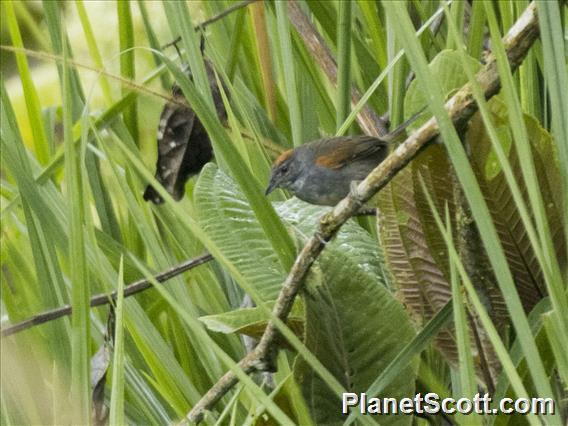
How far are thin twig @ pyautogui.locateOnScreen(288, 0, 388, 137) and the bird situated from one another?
18mm

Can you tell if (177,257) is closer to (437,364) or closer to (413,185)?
(437,364)

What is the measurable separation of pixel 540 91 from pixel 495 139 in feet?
2.21

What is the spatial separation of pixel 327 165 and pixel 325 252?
0.92m

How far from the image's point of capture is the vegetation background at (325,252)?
81 centimetres

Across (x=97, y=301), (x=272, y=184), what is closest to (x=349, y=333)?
(x=97, y=301)

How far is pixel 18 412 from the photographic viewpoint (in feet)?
4.08

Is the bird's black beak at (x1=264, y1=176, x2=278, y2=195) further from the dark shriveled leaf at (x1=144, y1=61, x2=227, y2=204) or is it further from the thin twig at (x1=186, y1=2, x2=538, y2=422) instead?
the thin twig at (x1=186, y1=2, x2=538, y2=422)

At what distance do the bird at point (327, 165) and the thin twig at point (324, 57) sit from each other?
0.06ft

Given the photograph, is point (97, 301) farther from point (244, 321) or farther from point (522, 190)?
point (522, 190)

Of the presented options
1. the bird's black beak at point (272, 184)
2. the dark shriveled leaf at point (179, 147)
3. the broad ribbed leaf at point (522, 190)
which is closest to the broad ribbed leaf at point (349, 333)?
the broad ribbed leaf at point (522, 190)

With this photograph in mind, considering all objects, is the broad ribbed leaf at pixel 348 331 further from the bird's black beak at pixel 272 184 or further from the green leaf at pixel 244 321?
the bird's black beak at pixel 272 184

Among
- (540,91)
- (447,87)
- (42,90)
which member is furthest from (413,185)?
(42,90)

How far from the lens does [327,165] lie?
197cm

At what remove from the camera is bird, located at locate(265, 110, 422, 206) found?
1.55m
